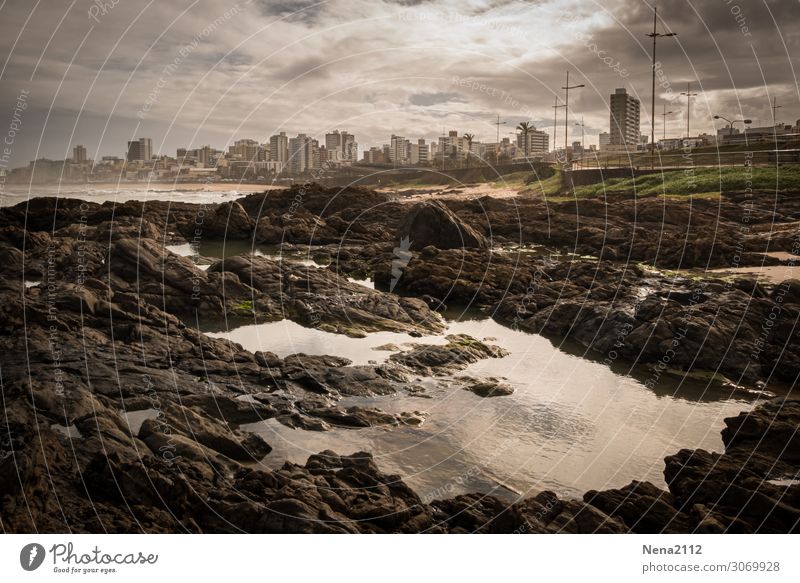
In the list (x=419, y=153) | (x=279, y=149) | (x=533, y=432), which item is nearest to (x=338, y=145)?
(x=279, y=149)

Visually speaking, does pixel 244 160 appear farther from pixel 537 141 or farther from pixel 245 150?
pixel 537 141

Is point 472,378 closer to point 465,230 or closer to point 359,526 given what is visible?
point 359,526

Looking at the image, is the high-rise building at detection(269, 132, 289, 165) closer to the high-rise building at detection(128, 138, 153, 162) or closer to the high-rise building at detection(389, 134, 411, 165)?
the high-rise building at detection(128, 138, 153, 162)

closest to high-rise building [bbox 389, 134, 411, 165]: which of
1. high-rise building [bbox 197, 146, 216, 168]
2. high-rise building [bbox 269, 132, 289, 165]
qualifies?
high-rise building [bbox 269, 132, 289, 165]

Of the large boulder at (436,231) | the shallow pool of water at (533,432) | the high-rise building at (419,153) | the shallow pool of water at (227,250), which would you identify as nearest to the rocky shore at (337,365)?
the large boulder at (436,231)

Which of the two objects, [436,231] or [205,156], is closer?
[205,156]

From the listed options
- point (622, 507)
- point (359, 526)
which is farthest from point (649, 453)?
point (359, 526)
